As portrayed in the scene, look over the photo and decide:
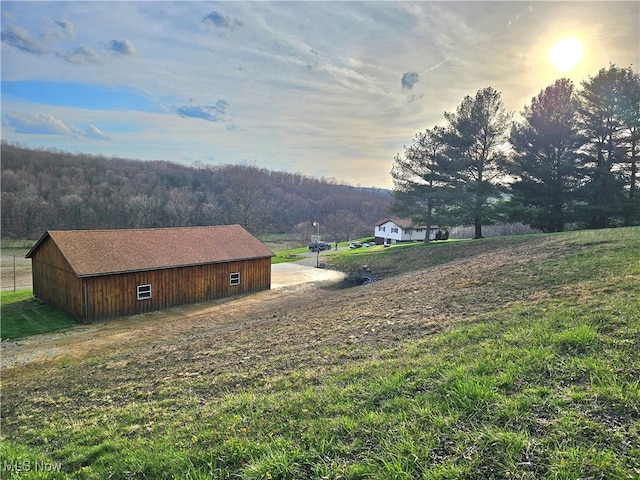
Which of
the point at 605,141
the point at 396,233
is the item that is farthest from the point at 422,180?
the point at 396,233

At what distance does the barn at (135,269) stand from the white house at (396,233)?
34.2 metres

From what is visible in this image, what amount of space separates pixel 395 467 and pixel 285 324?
838 cm

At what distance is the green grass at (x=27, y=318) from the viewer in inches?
586

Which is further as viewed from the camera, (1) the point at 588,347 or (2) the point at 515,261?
(2) the point at 515,261

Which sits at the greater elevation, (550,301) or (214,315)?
(550,301)

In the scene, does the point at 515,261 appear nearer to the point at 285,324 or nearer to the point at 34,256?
the point at 285,324

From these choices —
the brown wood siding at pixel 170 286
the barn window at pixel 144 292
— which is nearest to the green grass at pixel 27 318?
the brown wood siding at pixel 170 286

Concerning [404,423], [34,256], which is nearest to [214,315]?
[34,256]

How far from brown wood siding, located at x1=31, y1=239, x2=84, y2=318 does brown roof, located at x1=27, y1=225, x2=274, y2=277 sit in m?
0.57

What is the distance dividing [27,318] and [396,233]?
4639cm

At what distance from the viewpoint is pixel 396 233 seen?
5453 centimetres

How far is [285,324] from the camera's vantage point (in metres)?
11.3

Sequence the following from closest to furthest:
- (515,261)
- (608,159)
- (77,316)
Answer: (515,261)
(77,316)
(608,159)

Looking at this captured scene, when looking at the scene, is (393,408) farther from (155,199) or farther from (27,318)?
(155,199)
